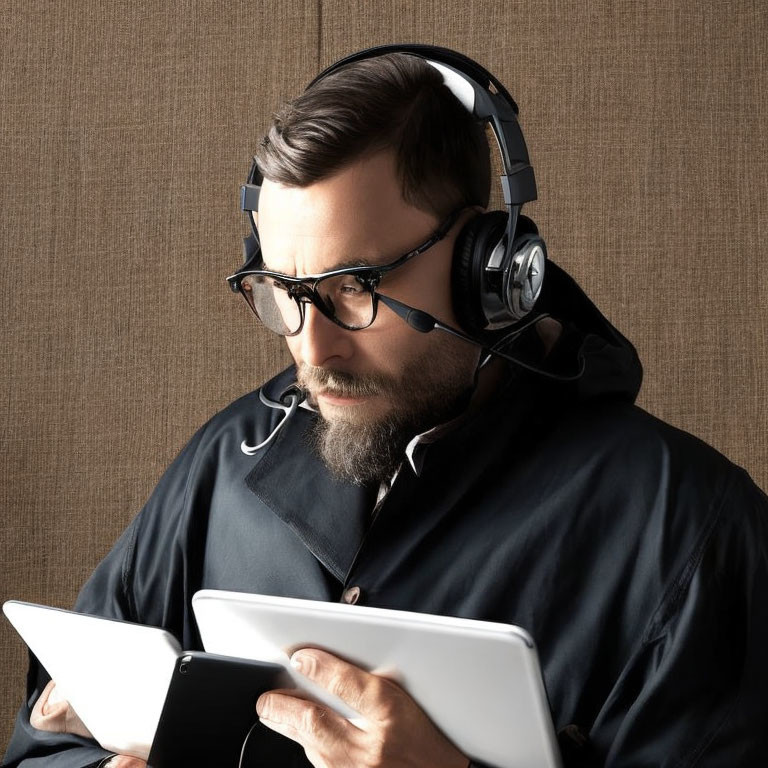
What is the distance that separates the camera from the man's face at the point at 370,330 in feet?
3.45

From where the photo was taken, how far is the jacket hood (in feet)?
3.76

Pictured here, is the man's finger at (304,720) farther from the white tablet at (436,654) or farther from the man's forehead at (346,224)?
the man's forehead at (346,224)

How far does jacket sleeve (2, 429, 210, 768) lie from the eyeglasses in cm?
34

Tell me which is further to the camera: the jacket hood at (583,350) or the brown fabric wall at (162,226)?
the brown fabric wall at (162,226)

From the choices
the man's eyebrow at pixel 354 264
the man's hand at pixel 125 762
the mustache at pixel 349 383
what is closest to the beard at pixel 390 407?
the mustache at pixel 349 383

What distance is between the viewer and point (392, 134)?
1.08 m

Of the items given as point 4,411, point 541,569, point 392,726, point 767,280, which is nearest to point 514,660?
point 392,726

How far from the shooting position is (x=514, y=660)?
0.81 m

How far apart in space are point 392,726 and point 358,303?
43cm

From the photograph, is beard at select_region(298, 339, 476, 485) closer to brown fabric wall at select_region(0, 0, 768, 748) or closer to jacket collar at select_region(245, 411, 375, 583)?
jacket collar at select_region(245, 411, 375, 583)

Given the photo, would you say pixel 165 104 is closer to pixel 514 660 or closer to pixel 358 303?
pixel 358 303

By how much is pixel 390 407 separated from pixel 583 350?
22cm

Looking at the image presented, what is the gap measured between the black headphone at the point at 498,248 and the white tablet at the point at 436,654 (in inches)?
14.2

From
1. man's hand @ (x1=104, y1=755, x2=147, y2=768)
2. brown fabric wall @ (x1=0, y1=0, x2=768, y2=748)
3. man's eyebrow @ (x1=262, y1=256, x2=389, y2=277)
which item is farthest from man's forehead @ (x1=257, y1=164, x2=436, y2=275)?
brown fabric wall @ (x1=0, y1=0, x2=768, y2=748)
